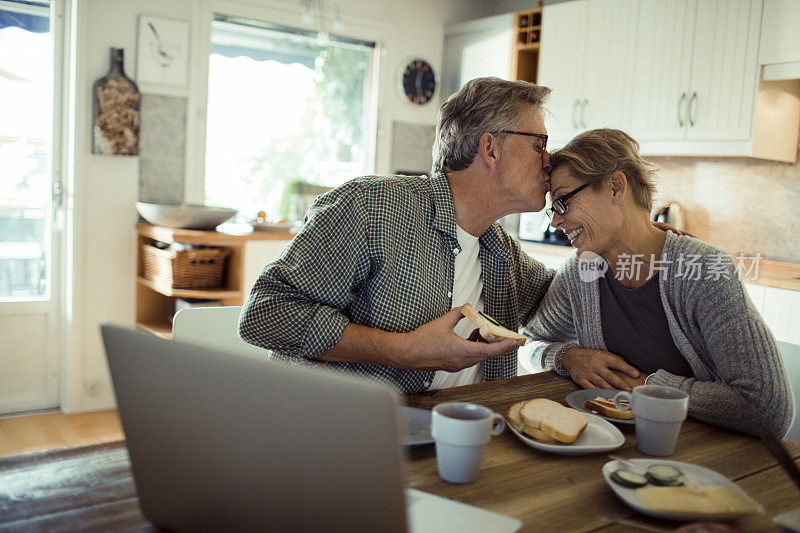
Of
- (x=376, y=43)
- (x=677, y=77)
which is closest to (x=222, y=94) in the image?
(x=376, y=43)

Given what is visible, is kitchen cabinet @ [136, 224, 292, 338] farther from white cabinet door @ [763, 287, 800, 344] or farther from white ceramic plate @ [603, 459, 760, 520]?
white ceramic plate @ [603, 459, 760, 520]

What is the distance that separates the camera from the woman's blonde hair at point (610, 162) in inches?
62.2

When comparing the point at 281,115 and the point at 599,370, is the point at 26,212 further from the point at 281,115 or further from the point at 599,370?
the point at 599,370

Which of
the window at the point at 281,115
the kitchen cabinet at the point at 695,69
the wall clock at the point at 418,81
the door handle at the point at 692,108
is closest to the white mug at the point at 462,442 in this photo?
the kitchen cabinet at the point at 695,69

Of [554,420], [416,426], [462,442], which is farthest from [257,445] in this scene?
[554,420]

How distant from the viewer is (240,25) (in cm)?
415

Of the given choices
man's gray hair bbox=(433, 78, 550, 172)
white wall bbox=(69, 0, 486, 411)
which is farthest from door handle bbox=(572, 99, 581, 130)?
man's gray hair bbox=(433, 78, 550, 172)

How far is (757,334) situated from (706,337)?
11cm

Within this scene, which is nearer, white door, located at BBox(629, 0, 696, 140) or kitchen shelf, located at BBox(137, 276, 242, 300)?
kitchen shelf, located at BBox(137, 276, 242, 300)

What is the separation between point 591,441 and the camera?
1.11 metres

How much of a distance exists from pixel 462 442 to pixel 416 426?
228 millimetres

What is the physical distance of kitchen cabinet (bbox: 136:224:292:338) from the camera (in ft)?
11.1

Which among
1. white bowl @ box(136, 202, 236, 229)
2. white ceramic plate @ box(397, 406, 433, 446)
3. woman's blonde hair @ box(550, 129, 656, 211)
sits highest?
woman's blonde hair @ box(550, 129, 656, 211)

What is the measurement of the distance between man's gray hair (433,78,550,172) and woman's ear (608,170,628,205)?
284 millimetres
